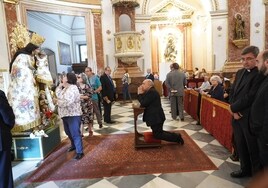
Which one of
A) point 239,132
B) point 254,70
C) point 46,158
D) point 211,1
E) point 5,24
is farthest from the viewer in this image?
point 211,1

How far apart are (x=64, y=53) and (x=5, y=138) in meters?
13.0

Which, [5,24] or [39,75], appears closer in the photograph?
[39,75]

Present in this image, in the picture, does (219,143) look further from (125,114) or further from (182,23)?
(182,23)

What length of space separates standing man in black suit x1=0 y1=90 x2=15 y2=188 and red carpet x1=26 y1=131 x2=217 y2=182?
66cm

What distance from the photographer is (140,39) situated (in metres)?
10.6

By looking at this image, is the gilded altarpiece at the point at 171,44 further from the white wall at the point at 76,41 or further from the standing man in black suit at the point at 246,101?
the standing man in black suit at the point at 246,101

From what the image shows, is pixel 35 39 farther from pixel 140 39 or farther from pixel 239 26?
pixel 239 26

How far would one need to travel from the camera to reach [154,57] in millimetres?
14023

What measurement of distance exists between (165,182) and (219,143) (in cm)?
185

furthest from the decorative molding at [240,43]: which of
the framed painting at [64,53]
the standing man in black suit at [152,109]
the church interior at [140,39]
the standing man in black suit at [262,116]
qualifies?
the framed painting at [64,53]

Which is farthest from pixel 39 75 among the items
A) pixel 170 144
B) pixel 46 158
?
pixel 170 144

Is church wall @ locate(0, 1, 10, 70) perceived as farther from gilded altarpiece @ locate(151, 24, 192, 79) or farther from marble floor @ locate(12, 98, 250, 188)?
gilded altarpiece @ locate(151, 24, 192, 79)

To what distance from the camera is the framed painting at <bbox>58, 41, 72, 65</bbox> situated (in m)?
13.6

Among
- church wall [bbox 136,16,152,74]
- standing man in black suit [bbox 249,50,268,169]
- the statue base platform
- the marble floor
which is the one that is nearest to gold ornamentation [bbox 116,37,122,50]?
church wall [bbox 136,16,152,74]
